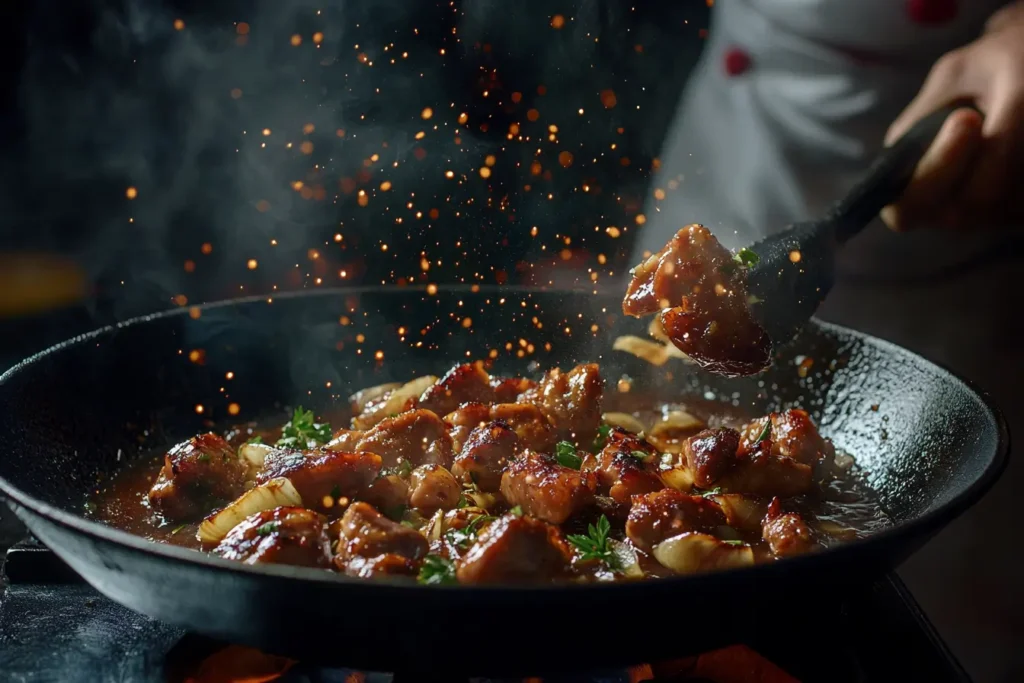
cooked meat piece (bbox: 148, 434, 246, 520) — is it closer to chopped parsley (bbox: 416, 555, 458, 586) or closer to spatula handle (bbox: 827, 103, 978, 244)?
chopped parsley (bbox: 416, 555, 458, 586)

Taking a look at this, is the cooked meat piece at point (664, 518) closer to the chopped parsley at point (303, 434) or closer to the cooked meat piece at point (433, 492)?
the cooked meat piece at point (433, 492)

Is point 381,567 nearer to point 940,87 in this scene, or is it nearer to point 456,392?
point 456,392

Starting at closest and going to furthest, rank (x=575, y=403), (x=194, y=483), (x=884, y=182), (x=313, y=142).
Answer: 1. (x=194, y=483)
2. (x=884, y=182)
3. (x=575, y=403)
4. (x=313, y=142)

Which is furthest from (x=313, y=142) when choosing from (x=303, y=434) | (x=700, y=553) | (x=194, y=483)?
(x=700, y=553)

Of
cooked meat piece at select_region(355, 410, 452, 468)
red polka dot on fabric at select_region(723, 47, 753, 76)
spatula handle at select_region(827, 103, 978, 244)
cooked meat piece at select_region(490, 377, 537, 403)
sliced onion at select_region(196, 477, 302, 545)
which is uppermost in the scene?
red polka dot on fabric at select_region(723, 47, 753, 76)

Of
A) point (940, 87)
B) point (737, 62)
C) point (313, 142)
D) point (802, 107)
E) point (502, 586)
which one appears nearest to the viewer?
point (502, 586)

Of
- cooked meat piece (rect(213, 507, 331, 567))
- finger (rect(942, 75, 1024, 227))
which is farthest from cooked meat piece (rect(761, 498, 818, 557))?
finger (rect(942, 75, 1024, 227))

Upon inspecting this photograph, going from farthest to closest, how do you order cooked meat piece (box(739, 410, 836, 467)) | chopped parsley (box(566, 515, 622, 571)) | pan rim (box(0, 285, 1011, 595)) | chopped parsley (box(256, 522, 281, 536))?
cooked meat piece (box(739, 410, 836, 467))
chopped parsley (box(566, 515, 622, 571))
chopped parsley (box(256, 522, 281, 536))
pan rim (box(0, 285, 1011, 595))
